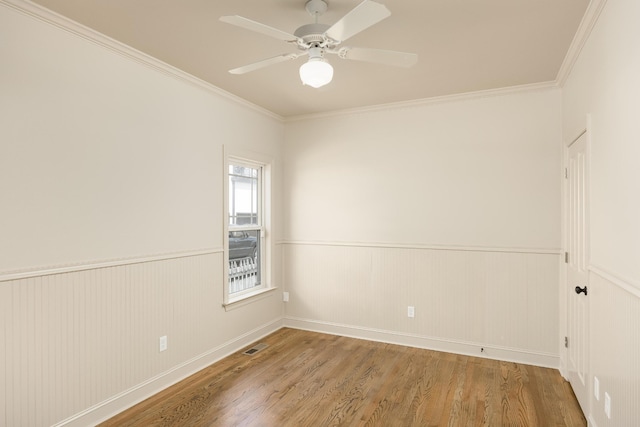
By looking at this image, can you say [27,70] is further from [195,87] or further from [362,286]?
[362,286]

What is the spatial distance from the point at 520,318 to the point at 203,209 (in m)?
3.17

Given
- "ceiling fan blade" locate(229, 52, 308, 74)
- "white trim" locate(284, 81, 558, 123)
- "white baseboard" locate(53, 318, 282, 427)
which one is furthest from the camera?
"white trim" locate(284, 81, 558, 123)

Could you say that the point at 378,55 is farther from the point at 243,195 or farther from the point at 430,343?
the point at 430,343

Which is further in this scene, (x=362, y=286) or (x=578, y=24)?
(x=362, y=286)

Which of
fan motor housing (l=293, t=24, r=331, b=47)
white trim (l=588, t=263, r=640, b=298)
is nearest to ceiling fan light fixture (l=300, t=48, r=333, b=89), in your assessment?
fan motor housing (l=293, t=24, r=331, b=47)

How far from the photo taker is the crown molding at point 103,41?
2.18m

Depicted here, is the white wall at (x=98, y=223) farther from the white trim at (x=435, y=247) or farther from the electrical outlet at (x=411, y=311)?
the electrical outlet at (x=411, y=311)

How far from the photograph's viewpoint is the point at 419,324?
4.03 meters

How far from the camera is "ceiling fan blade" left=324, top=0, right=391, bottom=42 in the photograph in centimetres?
159

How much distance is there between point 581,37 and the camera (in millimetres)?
2492

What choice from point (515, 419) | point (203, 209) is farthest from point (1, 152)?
point (515, 419)

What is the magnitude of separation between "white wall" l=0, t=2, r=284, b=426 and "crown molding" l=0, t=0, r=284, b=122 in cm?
1

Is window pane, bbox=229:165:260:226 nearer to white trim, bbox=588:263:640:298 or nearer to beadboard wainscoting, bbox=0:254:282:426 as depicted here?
beadboard wainscoting, bbox=0:254:282:426

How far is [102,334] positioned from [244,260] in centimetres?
183
